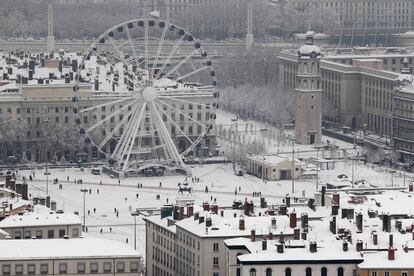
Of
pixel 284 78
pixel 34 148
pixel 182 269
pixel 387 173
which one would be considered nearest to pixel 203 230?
pixel 182 269

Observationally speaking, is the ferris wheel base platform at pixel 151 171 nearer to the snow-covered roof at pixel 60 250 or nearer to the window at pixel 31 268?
the snow-covered roof at pixel 60 250

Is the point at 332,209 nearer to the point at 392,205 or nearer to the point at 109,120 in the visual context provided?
the point at 392,205

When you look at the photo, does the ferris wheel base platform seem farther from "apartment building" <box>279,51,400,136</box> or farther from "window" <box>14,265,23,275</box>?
"window" <box>14,265,23,275</box>

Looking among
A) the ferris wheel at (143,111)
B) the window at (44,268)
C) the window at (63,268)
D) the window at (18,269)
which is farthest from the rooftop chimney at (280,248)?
the ferris wheel at (143,111)

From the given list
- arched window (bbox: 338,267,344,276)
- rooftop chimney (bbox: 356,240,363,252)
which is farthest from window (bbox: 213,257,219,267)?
arched window (bbox: 338,267,344,276)

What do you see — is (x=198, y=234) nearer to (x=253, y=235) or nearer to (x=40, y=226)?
(x=253, y=235)

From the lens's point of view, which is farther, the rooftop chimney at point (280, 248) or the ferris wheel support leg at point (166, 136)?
the ferris wheel support leg at point (166, 136)

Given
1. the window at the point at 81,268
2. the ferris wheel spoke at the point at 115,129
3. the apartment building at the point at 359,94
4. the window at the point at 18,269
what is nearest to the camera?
the window at the point at 18,269
